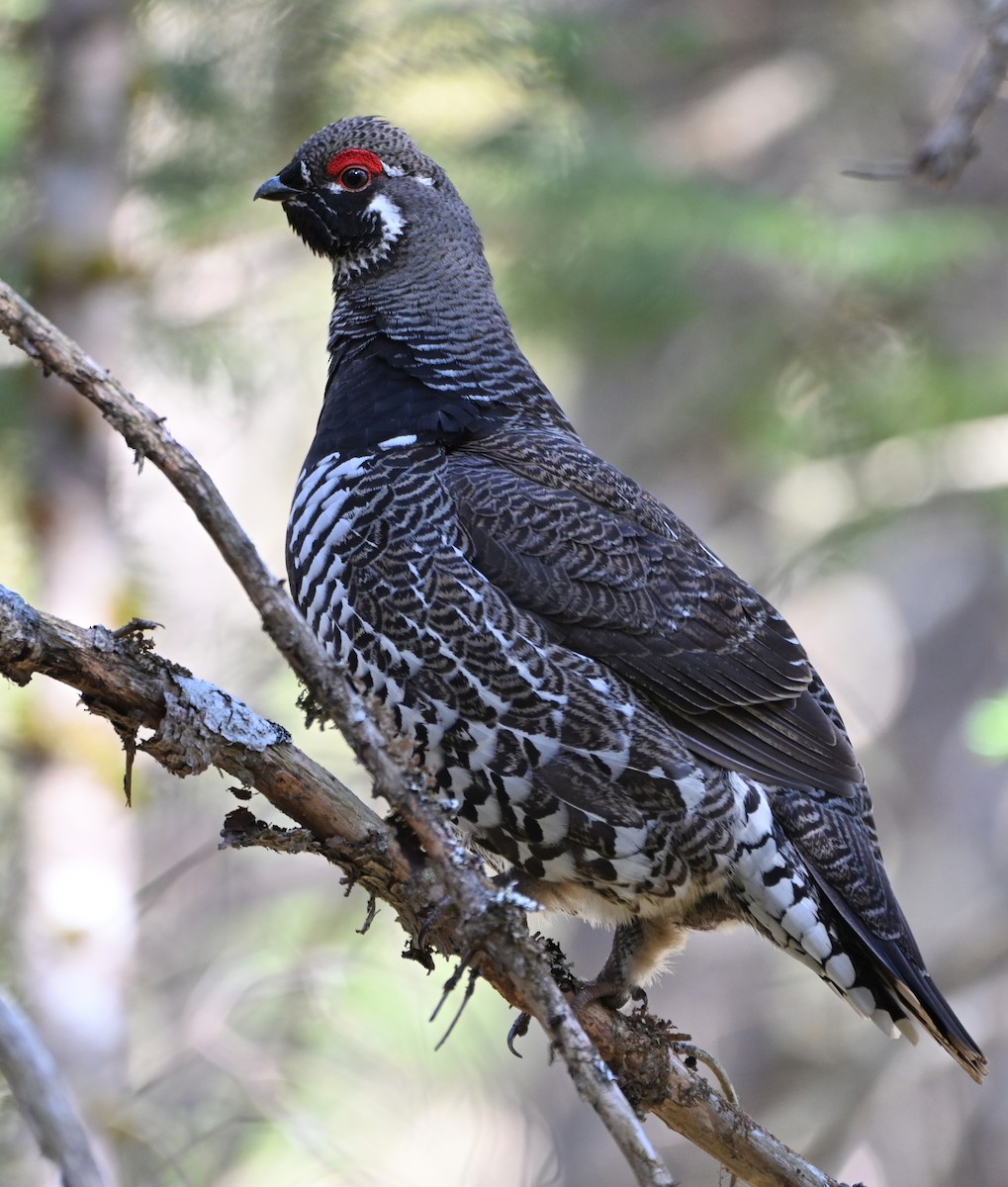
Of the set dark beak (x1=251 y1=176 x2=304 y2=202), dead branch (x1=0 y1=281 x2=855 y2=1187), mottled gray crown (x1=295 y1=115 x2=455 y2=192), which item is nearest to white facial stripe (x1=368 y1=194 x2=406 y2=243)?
mottled gray crown (x1=295 y1=115 x2=455 y2=192)

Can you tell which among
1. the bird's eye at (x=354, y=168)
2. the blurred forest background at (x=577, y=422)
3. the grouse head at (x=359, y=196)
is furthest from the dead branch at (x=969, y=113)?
the bird's eye at (x=354, y=168)

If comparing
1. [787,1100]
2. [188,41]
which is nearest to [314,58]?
[188,41]

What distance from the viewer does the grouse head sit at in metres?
5.36

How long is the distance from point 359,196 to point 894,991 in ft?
11.6

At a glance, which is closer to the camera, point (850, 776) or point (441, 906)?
point (441, 906)

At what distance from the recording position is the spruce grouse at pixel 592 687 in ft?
13.7

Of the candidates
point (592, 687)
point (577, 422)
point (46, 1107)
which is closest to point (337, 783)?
point (592, 687)

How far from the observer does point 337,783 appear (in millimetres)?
3568

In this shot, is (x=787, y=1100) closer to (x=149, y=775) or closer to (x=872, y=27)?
(x=149, y=775)

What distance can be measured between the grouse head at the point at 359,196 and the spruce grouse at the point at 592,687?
27.7 inches

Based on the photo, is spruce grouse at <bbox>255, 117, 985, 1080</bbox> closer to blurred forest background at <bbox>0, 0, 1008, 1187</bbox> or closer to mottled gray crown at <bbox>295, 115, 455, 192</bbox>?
blurred forest background at <bbox>0, 0, 1008, 1187</bbox>

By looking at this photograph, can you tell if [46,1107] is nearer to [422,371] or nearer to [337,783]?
[337,783]

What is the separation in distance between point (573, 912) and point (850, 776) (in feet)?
3.41

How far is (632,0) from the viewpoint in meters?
13.5
